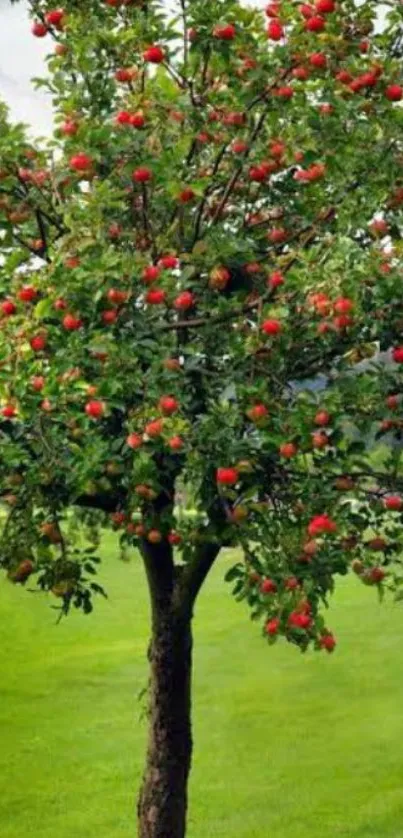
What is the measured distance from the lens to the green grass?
69.5ft

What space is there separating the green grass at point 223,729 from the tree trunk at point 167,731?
4.28 m

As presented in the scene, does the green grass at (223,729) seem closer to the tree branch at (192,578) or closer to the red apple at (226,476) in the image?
the tree branch at (192,578)

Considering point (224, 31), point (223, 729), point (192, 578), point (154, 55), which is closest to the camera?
point (224, 31)

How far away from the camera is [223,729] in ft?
87.2

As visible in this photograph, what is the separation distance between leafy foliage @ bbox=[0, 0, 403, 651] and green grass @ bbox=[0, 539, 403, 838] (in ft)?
29.5

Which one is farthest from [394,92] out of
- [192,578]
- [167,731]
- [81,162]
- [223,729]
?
[223,729]

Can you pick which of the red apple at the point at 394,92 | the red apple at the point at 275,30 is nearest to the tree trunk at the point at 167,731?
the red apple at the point at 394,92

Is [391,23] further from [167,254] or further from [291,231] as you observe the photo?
[167,254]

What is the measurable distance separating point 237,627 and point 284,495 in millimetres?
27196

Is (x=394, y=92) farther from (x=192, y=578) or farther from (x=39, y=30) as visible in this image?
(x=192, y=578)

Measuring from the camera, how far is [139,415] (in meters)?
10.8

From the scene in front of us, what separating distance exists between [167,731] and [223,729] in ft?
37.4

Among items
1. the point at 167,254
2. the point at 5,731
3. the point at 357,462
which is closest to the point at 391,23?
the point at 167,254

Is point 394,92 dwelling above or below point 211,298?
above
